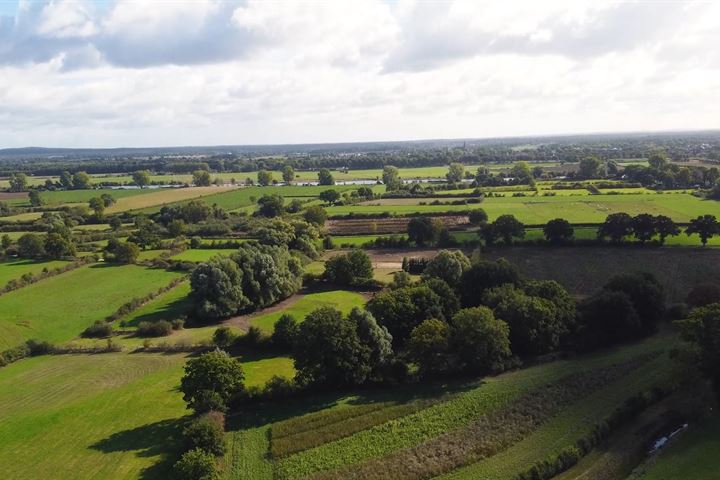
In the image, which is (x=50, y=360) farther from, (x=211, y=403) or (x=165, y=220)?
(x=165, y=220)

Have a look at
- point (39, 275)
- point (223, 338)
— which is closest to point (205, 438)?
point (223, 338)

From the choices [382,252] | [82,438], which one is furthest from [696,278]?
[82,438]

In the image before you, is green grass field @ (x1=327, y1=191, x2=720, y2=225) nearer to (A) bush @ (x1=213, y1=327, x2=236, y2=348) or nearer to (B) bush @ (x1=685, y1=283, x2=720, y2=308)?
(B) bush @ (x1=685, y1=283, x2=720, y2=308)

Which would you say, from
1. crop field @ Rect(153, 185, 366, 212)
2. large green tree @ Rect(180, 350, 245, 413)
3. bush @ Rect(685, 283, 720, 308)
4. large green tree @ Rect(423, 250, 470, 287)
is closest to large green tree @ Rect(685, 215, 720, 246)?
bush @ Rect(685, 283, 720, 308)

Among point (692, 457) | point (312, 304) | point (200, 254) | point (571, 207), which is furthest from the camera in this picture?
point (571, 207)

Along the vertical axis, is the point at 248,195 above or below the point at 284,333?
above

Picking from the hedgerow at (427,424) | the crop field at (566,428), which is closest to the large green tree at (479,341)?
the hedgerow at (427,424)

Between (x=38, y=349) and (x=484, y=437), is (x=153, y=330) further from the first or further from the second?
(x=484, y=437)
